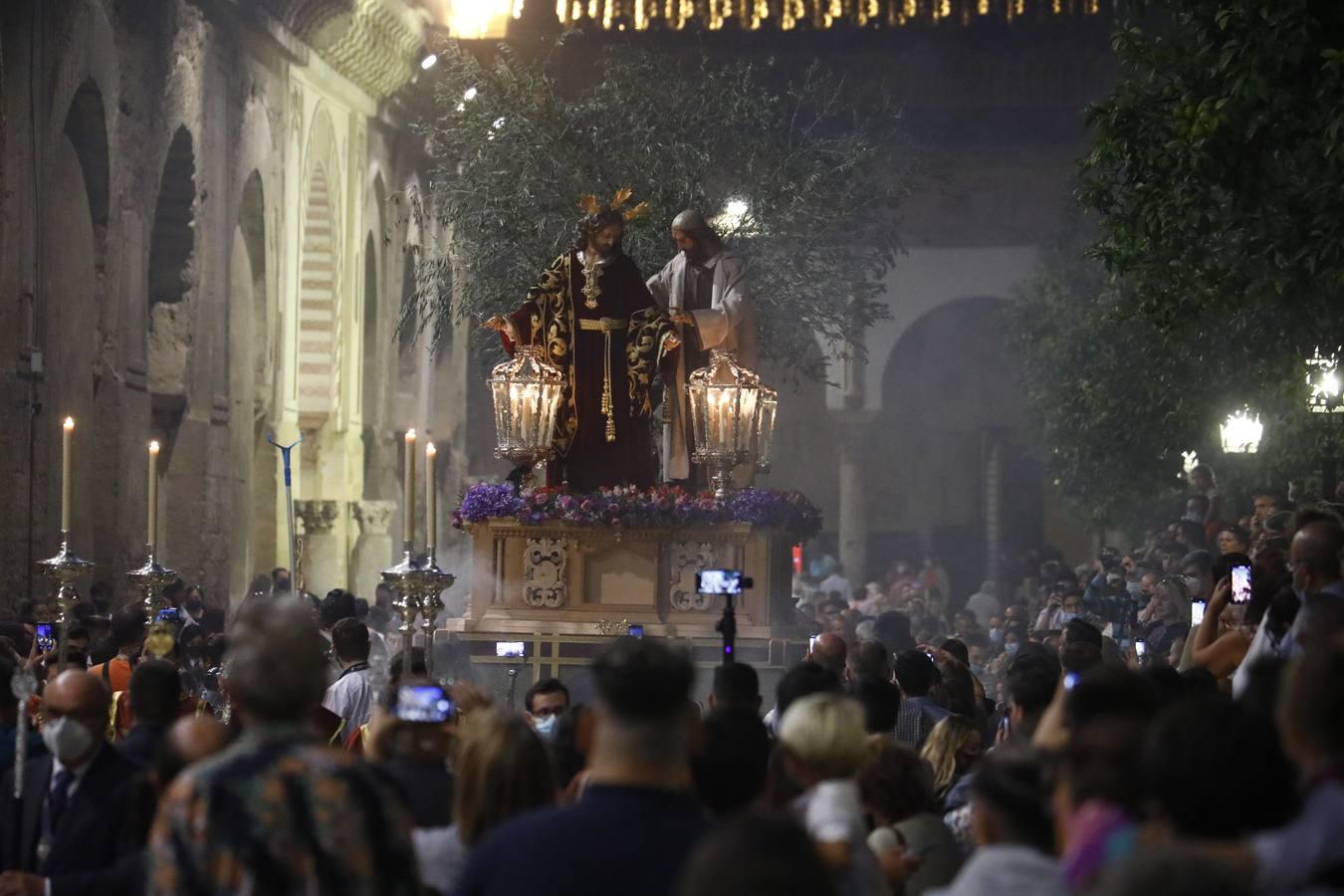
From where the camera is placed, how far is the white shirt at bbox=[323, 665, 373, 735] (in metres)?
10.7

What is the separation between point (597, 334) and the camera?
16156 millimetres

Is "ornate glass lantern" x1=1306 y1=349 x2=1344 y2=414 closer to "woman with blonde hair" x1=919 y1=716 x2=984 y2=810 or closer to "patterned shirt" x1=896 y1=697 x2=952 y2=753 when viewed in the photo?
"patterned shirt" x1=896 y1=697 x2=952 y2=753

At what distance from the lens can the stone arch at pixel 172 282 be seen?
2588 centimetres

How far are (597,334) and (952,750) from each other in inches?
327

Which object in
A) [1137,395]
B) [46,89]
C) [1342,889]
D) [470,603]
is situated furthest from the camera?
[1137,395]

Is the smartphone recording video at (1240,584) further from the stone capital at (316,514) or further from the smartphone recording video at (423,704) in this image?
the stone capital at (316,514)

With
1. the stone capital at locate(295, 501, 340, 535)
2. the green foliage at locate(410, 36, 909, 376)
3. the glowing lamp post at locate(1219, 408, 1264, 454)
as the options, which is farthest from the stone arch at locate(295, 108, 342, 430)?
the glowing lamp post at locate(1219, 408, 1264, 454)

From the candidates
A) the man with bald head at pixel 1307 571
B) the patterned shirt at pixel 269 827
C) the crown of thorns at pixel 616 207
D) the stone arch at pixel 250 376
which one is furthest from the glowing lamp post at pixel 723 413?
the stone arch at pixel 250 376

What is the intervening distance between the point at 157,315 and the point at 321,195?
6.73 meters

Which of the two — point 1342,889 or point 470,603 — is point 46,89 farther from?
point 1342,889

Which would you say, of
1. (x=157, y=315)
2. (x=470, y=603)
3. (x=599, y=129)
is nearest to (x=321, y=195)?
(x=157, y=315)

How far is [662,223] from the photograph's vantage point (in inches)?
883

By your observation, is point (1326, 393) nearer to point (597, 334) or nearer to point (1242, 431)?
point (1242, 431)

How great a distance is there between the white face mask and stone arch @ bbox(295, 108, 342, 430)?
84.1 feet
